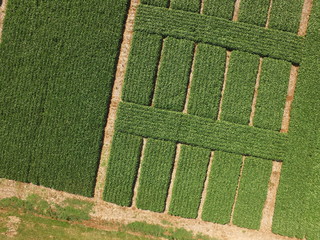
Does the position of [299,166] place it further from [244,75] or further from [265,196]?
[244,75]

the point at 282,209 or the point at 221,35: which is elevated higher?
the point at 221,35

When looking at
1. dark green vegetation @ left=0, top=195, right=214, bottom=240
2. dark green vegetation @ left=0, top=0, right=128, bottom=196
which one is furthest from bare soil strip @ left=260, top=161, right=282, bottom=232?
dark green vegetation @ left=0, top=0, right=128, bottom=196

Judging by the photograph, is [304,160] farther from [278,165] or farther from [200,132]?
[200,132]

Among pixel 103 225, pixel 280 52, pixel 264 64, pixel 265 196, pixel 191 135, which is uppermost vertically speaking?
pixel 280 52

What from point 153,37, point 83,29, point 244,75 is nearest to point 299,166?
point 244,75

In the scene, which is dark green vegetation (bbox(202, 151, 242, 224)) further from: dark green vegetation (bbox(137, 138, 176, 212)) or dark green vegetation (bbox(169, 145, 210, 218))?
dark green vegetation (bbox(137, 138, 176, 212))

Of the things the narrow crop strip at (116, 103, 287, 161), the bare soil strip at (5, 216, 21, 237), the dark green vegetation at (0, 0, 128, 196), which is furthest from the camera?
the narrow crop strip at (116, 103, 287, 161)

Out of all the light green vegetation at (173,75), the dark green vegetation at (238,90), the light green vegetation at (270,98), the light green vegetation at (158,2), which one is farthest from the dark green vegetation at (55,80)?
the light green vegetation at (270,98)
